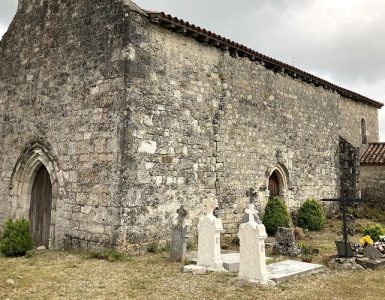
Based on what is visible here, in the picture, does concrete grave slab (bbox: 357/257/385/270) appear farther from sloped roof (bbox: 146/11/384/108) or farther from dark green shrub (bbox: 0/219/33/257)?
dark green shrub (bbox: 0/219/33/257)

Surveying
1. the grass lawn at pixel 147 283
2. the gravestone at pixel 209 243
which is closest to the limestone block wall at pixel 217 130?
the gravestone at pixel 209 243

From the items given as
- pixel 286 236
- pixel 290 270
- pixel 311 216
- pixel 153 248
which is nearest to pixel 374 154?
pixel 311 216

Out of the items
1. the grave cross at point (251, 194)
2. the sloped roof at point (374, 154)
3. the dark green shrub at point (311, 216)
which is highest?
the sloped roof at point (374, 154)

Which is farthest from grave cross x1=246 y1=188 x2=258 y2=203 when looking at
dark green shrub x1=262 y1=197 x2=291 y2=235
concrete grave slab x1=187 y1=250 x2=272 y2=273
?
concrete grave slab x1=187 y1=250 x2=272 y2=273

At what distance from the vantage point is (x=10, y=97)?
12.0 meters

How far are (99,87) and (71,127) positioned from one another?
4.54 ft

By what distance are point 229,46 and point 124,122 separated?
473 cm

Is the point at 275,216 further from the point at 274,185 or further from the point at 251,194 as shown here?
the point at 274,185

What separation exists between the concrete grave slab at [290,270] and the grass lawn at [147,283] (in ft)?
0.59

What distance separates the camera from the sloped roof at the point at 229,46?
994 centimetres

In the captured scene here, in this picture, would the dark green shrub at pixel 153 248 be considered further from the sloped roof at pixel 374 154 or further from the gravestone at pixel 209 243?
the sloped roof at pixel 374 154

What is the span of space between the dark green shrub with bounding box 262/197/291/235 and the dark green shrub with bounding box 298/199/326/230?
1712 mm

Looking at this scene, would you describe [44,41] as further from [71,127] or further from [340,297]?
[340,297]

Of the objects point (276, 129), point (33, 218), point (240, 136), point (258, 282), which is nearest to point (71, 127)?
point (33, 218)
